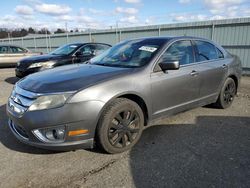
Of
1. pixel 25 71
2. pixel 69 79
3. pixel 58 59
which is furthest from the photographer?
pixel 58 59

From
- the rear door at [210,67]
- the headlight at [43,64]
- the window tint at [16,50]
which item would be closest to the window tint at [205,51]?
the rear door at [210,67]

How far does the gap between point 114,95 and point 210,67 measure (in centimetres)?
240

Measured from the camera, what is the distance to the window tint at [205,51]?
4.61 meters

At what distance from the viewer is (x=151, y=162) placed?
10.2 feet

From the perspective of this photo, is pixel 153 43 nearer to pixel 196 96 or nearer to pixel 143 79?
pixel 143 79

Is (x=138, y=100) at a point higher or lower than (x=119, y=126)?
higher

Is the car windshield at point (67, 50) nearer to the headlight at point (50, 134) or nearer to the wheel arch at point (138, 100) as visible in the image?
the wheel arch at point (138, 100)

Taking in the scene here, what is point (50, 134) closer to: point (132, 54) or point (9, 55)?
point (132, 54)

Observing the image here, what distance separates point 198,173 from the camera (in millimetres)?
2857

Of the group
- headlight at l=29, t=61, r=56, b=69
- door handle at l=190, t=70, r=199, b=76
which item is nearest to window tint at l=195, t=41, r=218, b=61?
door handle at l=190, t=70, r=199, b=76

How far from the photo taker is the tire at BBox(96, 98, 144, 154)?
3.13m

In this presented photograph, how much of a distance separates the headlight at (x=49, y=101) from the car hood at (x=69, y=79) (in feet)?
0.28

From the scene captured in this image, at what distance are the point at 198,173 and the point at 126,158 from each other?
93 cm

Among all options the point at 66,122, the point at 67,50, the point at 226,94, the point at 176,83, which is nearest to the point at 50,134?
the point at 66,122
